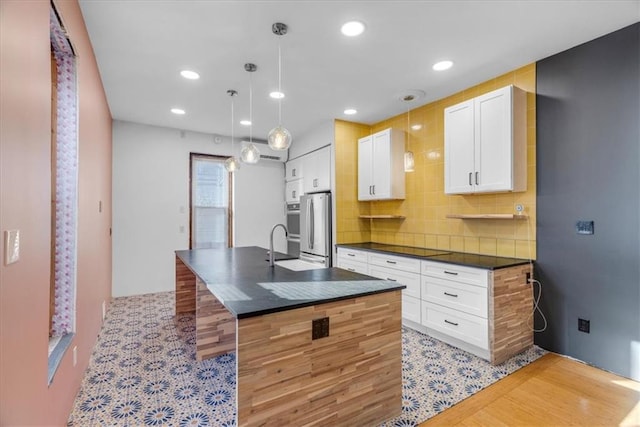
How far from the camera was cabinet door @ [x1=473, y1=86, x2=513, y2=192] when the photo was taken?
2746 millimetres

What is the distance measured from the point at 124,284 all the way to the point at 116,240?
679 millimetres

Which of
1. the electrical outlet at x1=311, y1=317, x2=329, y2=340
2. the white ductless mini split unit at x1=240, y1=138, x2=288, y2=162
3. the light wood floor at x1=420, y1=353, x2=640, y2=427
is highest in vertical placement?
the white ductless mini split unit at x1=240, y1=138, x2=288, y2=162

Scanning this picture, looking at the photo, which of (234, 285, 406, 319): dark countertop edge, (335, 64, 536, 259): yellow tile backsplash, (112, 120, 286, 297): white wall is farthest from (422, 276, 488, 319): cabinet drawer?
(112, 120, 286, 297): white wall

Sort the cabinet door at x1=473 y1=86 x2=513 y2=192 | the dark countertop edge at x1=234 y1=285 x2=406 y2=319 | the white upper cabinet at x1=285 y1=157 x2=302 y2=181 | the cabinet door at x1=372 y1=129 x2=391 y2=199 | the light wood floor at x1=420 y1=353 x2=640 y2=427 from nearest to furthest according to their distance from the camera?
the dark countertop edge at x1=234 y1=285 x2=406 y2=319, the light wood floor at x1=420 y1=353 x2=640 y2=427, the cabinet door at x1=473 y1=86 x2=513 y2=192, the cabinet door at x1=372 y1=129 x2=391 y2=199, the white upper cabinet at x1=285 y1=157 x2=302 y2=181

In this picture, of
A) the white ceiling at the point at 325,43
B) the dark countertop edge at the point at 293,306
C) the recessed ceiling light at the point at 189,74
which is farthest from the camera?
the recessed ceiling light at the point at 189,74

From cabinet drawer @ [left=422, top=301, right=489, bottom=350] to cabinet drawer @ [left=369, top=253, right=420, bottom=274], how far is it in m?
0.37

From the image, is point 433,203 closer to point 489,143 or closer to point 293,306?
point 489,143

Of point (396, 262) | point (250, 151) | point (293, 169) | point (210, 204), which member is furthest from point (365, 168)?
point (210, 204)

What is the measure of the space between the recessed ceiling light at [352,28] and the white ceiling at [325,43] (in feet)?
0.18

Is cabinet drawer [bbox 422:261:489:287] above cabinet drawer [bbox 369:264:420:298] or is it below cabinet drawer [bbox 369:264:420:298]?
above

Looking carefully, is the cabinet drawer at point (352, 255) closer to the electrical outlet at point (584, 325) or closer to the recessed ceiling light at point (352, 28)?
the electrical outlet at point (584, 325)

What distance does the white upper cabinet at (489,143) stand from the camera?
2750mm

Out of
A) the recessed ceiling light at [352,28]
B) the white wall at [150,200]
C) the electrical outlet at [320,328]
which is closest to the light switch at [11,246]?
the electrical outlet at [320,328]

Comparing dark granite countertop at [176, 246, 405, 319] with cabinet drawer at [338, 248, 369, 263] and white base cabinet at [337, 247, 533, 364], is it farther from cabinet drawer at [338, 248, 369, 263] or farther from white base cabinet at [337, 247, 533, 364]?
cabinet drawer at [338, 248, 369, 263]
